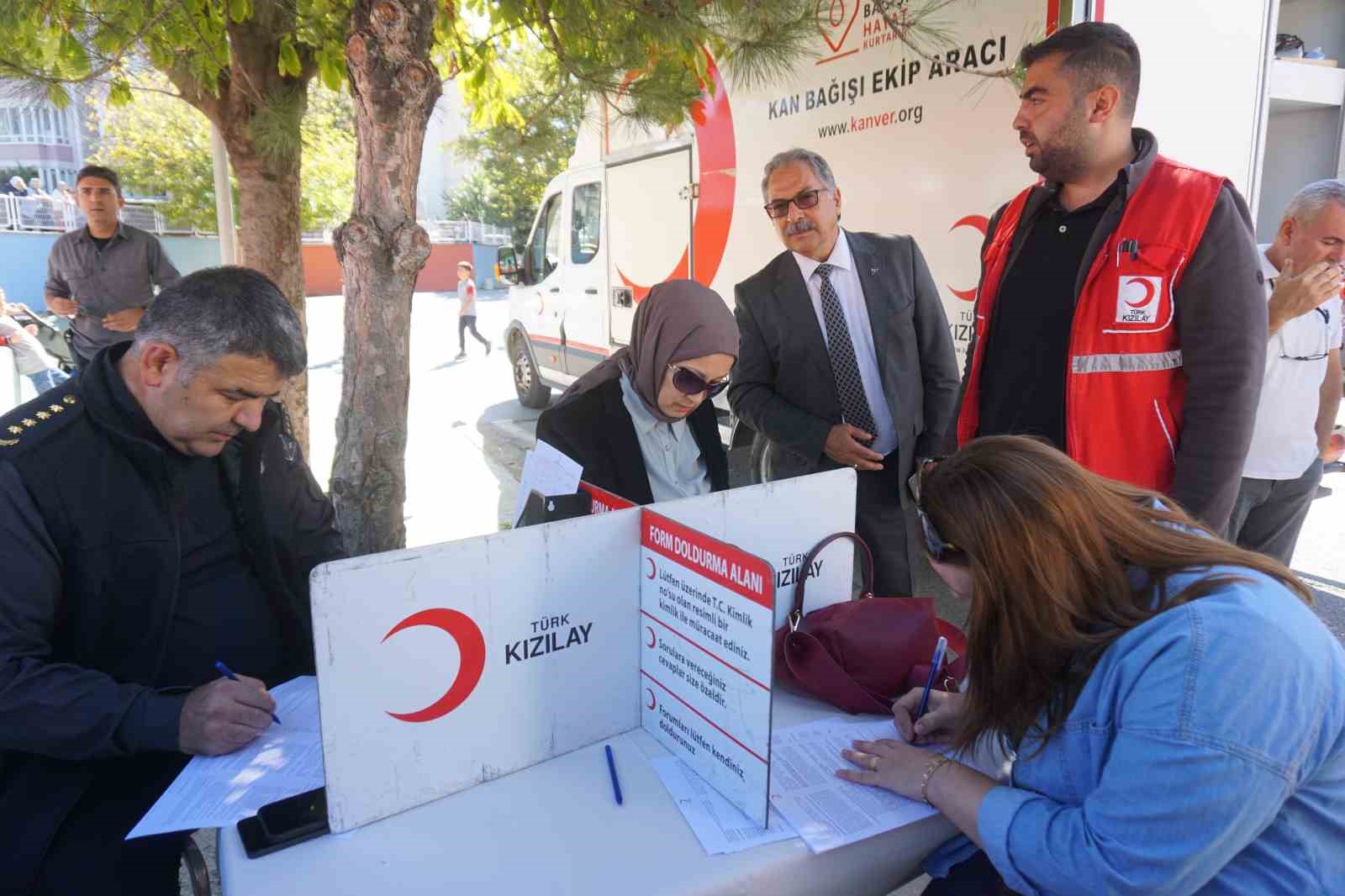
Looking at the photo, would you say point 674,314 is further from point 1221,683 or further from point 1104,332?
point 1221,683

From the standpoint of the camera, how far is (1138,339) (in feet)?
6.41

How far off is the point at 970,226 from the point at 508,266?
5.66 m

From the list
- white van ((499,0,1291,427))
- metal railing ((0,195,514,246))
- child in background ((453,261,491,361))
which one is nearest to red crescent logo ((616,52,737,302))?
white van ((499,0,1291,427))

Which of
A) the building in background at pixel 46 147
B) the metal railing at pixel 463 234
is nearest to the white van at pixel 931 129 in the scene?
the metal railing at pixel 463 234

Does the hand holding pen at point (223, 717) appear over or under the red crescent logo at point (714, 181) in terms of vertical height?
under

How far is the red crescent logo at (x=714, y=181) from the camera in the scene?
4734 mm

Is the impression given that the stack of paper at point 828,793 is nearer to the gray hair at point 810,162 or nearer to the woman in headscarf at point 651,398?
the woman in headscarf at point 651,398

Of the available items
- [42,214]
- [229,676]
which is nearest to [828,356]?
[229,676]

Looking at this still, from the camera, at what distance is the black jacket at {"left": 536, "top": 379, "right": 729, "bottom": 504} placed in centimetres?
210

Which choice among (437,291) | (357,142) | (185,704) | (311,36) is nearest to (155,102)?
(437,291)

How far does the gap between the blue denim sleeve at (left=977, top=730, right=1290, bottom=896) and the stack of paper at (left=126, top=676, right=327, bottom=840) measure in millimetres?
997

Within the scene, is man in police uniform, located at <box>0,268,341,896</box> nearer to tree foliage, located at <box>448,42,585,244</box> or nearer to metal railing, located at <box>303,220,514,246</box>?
tree foliage, located at <box>448,42,585,244</box>

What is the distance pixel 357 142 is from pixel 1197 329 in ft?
7.40

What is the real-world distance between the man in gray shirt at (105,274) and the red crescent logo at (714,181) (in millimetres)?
3002
